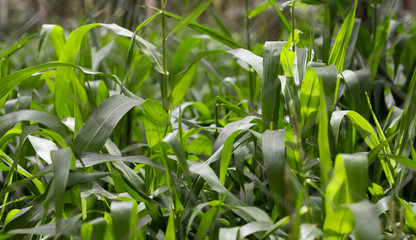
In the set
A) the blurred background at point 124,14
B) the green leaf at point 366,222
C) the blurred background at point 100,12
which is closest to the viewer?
the green leaf at point 366,222

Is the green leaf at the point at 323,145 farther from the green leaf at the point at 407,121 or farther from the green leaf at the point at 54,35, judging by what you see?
the green leaf at the point at 54,35

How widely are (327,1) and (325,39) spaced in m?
0.09

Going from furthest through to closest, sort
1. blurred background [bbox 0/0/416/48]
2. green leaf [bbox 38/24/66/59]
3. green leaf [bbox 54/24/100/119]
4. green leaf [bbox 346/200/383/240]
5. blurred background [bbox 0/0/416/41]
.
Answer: blurred background [bbox 0/0/416/41]
blurred background [bbox 0/0/416/48]
green leaf [bbox 38/24/66/59]
green leaf [bbox 54/24/100/119]
green leaf [bbox 346/200/383/240]

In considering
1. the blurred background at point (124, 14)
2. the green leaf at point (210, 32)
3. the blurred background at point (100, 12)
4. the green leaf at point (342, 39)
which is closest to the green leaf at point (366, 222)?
the green leaf at point (342, 39)

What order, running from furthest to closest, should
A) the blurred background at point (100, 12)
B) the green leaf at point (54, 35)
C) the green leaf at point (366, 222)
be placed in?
the blurred background at point (100, 12) < the green leaf at point (54, 35) < the green leaf at point (366, 222)

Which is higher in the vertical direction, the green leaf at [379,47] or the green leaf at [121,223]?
the green leaf at [379,47]

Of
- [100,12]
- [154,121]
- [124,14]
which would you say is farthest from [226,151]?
[124,14]

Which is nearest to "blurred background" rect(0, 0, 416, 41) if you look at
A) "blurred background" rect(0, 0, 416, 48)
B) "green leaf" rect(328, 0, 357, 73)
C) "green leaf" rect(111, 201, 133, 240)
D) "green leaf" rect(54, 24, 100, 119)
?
"blurred background" rect(0, 0, 416, 48)

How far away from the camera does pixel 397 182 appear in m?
0.57

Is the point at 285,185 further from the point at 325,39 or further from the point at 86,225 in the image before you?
the point at 325,39

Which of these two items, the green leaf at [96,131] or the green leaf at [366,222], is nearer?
the green leaf at [366,222]

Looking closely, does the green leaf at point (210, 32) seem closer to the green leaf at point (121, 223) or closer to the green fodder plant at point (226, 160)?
the green fodder plant at point (226, 160)

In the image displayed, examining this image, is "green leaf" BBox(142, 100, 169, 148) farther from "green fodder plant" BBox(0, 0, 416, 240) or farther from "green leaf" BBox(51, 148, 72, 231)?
"green leaf" BBox(51, 148, 72, 231)

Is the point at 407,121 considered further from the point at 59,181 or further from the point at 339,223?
Answer: the point at 59,181
